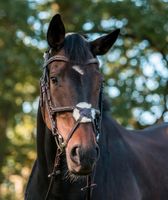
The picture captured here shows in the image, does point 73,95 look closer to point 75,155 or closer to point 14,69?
point 75,155

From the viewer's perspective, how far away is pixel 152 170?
20.5ft

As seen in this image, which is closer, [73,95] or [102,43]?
[73,95]

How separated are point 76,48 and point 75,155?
975 mm

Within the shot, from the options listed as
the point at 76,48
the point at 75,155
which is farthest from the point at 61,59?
the point at 75,155

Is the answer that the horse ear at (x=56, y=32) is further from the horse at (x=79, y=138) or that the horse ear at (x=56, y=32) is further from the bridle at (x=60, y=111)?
the bridle at (x=60, y=111)

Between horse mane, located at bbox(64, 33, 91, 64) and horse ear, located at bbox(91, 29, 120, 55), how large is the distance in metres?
0.13

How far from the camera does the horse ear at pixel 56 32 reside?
16.9ft

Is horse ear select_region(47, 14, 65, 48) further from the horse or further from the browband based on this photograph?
the browband

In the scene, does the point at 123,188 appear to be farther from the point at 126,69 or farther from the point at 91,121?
the point at 126,69

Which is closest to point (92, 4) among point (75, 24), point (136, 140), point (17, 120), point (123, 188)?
point (75, 24)

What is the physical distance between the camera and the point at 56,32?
5.18 m

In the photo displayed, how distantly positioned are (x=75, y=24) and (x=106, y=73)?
5.45 ft

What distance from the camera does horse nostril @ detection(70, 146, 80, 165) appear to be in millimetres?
4555

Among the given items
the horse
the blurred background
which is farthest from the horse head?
the blurred background
